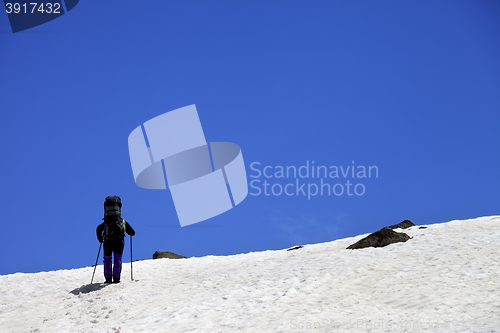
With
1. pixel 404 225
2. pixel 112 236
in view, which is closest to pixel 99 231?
pixel 112 236

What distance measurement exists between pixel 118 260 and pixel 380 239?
1008cm

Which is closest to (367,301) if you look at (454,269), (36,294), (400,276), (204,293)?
(400,276)

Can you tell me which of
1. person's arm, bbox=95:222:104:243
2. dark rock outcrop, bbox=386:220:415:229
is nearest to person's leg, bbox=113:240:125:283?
person's arm, bbox=95:222:104:243

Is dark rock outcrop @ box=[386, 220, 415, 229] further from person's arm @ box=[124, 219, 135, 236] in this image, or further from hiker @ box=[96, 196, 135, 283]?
hiker @ box=[96, 196, 135, 283]

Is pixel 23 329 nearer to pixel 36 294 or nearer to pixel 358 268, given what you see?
pixel 36 294

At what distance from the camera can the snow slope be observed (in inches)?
327

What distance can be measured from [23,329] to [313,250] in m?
11.8

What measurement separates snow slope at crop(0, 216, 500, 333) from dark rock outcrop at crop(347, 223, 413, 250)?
0.92 m

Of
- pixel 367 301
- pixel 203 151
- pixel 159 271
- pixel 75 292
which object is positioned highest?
pixel 203 151

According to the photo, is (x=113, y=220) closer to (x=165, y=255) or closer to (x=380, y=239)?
(x=165, y=255)

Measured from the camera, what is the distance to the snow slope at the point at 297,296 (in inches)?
327

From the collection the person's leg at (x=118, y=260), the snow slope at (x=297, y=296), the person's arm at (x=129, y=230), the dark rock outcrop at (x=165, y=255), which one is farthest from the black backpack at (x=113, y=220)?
the dark rock outcrop at (x=165, y=255)

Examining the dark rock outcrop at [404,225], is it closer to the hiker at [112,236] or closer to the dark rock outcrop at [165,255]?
the dark rock outcrop at [165,255]

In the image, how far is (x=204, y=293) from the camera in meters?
11.1
